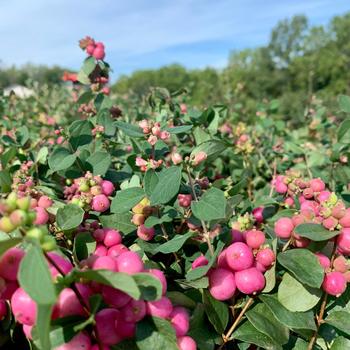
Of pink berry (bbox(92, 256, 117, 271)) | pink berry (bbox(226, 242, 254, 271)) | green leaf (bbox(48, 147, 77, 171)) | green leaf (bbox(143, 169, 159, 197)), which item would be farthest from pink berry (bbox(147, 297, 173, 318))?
green leaf (bbox(48, 147, 77, 171))

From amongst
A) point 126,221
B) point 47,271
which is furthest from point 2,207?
point 126,221

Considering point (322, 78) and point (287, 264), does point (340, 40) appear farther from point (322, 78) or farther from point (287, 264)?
point (287, 264)

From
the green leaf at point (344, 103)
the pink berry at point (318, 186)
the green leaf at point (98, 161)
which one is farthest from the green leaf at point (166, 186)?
the green leaf at point (344, 103)

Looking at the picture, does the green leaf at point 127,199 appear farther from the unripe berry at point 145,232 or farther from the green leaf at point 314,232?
the green leaf at point 314,232

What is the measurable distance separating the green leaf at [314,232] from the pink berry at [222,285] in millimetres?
178

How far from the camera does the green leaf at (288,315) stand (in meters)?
1.02

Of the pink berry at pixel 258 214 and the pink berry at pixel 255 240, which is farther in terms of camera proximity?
the pink berry at pixel 258 214

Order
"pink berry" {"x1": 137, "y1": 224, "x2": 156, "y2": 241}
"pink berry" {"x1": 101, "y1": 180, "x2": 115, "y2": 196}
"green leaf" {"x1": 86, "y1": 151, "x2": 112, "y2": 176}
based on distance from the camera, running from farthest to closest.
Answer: "green leaf" {"x1": 86, "y1": 151, "x2": 112, "y2": 176}
"pink berry" {"x1": 101, "y1": 180, "x2": 115, "y2": 196}
"pink berry" {"x1": 137, "y1": 224, "x2": 156, "y2": 241}

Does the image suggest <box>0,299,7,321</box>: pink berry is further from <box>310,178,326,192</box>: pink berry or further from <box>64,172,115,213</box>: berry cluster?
<box>310,178,326,192</box>: pink berry

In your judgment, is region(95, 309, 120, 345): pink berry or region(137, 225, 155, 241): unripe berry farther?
region(137, 225, 155, 241): unripe berry

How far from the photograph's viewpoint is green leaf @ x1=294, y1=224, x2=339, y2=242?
3.26 feet

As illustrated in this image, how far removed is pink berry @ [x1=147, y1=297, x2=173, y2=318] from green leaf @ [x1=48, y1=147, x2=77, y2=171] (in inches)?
24.9

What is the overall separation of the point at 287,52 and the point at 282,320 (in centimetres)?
5011

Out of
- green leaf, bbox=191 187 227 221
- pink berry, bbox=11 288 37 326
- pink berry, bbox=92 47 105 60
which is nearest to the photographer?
pink berry, bbox=11 288 37 326
